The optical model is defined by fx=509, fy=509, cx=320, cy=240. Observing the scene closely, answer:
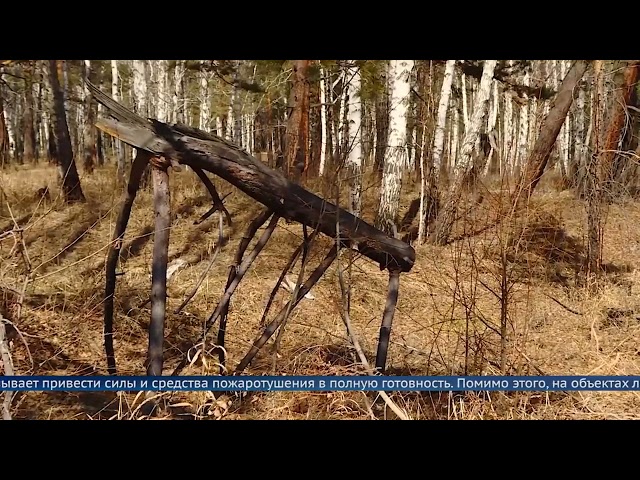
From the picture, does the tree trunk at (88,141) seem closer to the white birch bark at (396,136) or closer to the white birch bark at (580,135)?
the white birch bark at (396,136)

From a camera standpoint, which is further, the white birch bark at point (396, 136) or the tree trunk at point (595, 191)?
the white birch bark at point (396, 136)

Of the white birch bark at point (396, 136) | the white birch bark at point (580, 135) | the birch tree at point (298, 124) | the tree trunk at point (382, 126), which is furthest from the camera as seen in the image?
the tree trunk at point (382, 126)

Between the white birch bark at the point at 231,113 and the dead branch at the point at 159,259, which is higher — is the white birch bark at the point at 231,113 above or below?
above

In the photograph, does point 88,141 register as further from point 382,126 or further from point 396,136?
point 396,136

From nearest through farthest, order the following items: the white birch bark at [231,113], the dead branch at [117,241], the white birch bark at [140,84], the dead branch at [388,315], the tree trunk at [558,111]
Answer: the dead branch at [117,241] → the dead branch at [388,315] → the tree trunk at [558,111] → the white birch bark at [140,84] → the white birch bark at [231,113]

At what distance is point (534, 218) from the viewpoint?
299 cm

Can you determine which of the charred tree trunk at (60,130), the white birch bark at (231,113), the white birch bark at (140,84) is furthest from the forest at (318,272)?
the white birch bark at (231,113)

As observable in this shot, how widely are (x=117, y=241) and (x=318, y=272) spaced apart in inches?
42.7

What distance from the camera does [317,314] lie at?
3.41 meters

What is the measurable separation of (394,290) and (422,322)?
0.66 m

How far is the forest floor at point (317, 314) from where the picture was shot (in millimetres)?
2873

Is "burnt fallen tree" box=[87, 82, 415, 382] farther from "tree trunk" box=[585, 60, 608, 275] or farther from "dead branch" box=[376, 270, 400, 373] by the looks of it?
"tree trunk" box=[585, 60, 608, 275]

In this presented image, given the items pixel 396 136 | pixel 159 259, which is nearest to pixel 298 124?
pixel 396 136

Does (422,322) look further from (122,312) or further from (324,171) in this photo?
(122,312)
